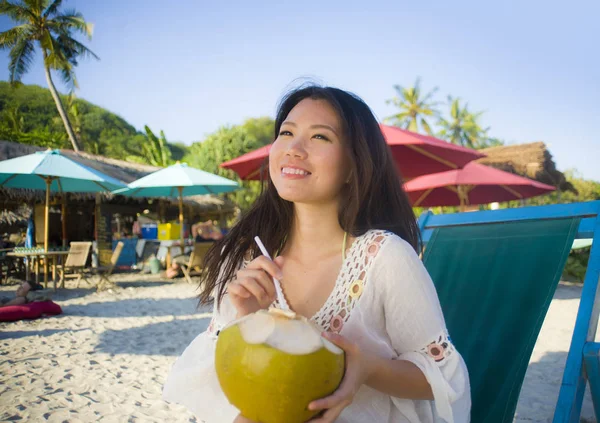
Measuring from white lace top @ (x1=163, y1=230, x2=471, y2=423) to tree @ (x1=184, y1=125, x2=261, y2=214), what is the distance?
1964 centimetres

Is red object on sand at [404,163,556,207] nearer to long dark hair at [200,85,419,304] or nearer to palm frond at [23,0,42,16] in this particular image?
long dark hair at [200,85,419,304]

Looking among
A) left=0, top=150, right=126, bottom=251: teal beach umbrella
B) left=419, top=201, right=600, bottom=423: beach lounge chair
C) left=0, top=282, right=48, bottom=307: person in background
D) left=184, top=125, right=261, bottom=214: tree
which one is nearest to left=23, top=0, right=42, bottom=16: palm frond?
left=184, top=125, right=261, bottom=214: tree

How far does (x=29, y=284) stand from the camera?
225 inches

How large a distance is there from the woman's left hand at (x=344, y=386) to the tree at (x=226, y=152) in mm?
19948

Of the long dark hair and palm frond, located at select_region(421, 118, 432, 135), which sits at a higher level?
palm frond, located at select_region(421, 118, 432, 135)

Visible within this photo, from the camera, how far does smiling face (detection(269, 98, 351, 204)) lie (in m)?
1.03

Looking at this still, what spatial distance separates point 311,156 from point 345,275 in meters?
0.32

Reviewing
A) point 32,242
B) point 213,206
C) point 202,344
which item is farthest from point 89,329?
point 213,206

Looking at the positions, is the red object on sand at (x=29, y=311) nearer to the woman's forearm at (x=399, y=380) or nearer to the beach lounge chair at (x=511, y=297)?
the beach lounge chair at (x=511, y=297)

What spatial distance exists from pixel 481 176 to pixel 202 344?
241 inches

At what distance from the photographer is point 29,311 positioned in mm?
4957

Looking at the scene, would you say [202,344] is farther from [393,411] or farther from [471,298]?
[471,298]

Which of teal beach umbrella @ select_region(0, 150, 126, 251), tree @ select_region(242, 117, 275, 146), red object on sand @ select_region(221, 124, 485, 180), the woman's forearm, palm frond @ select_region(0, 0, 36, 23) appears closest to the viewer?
the woman's forearm

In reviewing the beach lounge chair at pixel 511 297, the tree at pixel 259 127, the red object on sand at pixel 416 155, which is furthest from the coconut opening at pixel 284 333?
the tree at pixel 259 127
